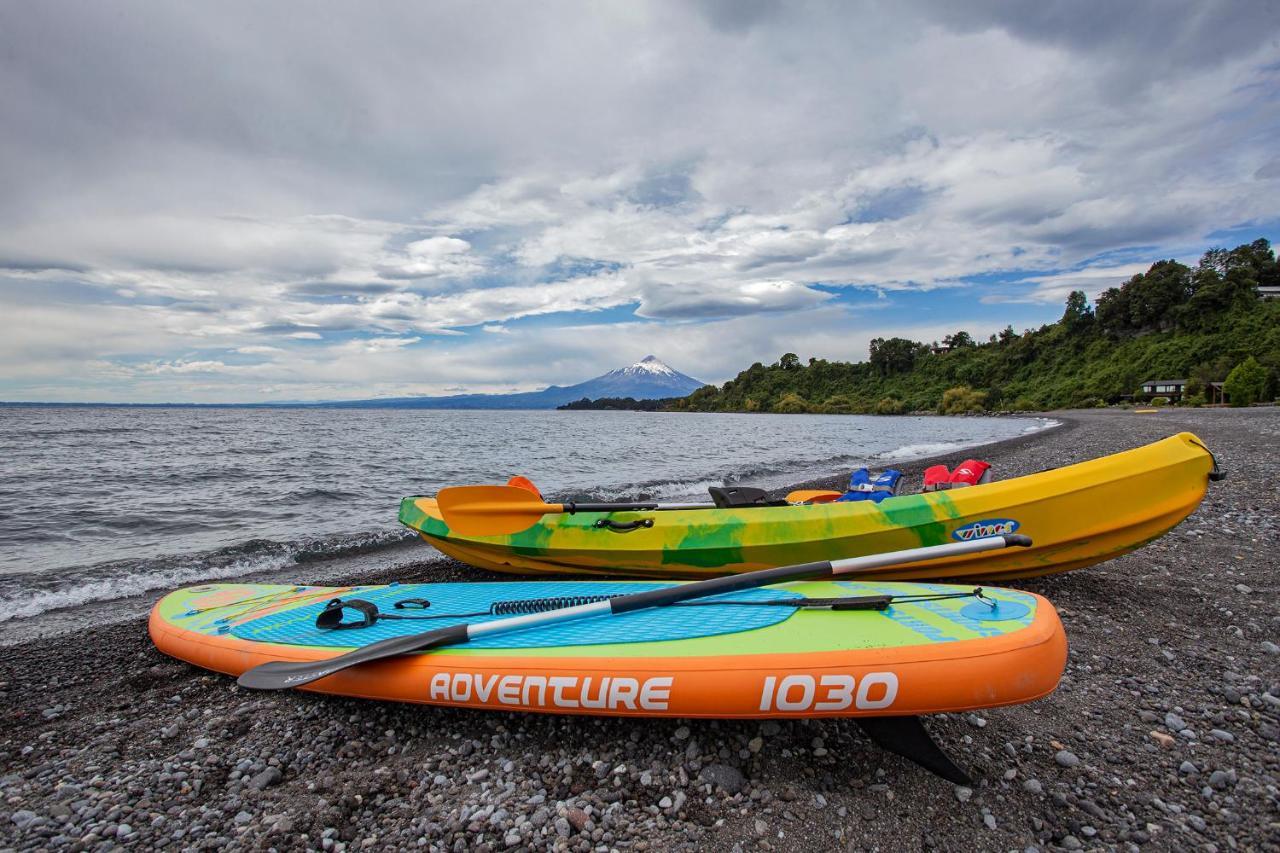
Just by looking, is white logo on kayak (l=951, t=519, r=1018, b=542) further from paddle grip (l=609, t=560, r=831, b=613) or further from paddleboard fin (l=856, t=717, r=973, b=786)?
paddleboard fin (l=856, t=717, r=973, b=786)

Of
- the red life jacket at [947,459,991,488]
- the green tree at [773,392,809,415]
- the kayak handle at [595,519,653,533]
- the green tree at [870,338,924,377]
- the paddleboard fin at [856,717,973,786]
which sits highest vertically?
the green tree at [870,338,924,377]

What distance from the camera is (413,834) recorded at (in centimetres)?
278

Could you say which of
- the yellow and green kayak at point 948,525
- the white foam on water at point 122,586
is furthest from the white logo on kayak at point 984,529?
the white foam on water at point 122,586

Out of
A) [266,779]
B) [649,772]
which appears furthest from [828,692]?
[266,779]

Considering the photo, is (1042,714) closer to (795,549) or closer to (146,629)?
(795,549)

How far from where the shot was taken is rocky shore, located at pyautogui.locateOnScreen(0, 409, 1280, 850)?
8.95ft

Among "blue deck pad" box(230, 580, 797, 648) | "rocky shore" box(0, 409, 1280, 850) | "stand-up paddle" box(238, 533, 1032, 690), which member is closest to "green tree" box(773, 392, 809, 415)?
"blue deck pad" box(230, 580, 797, 648)

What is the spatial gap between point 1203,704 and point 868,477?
14.5 feet

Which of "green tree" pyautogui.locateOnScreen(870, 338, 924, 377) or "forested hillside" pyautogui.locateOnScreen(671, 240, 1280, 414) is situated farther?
"green tree" pyautogui.locateOnScreen(870, 338, 924, 377)

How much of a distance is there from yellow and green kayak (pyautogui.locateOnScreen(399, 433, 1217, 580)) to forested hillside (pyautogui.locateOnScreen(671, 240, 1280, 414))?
66.9 meters

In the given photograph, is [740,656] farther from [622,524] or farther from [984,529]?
[984,529]

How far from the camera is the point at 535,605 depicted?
450 centimetres

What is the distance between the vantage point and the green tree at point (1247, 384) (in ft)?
165

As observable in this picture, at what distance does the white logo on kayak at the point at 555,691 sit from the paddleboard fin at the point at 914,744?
1.15 meters
